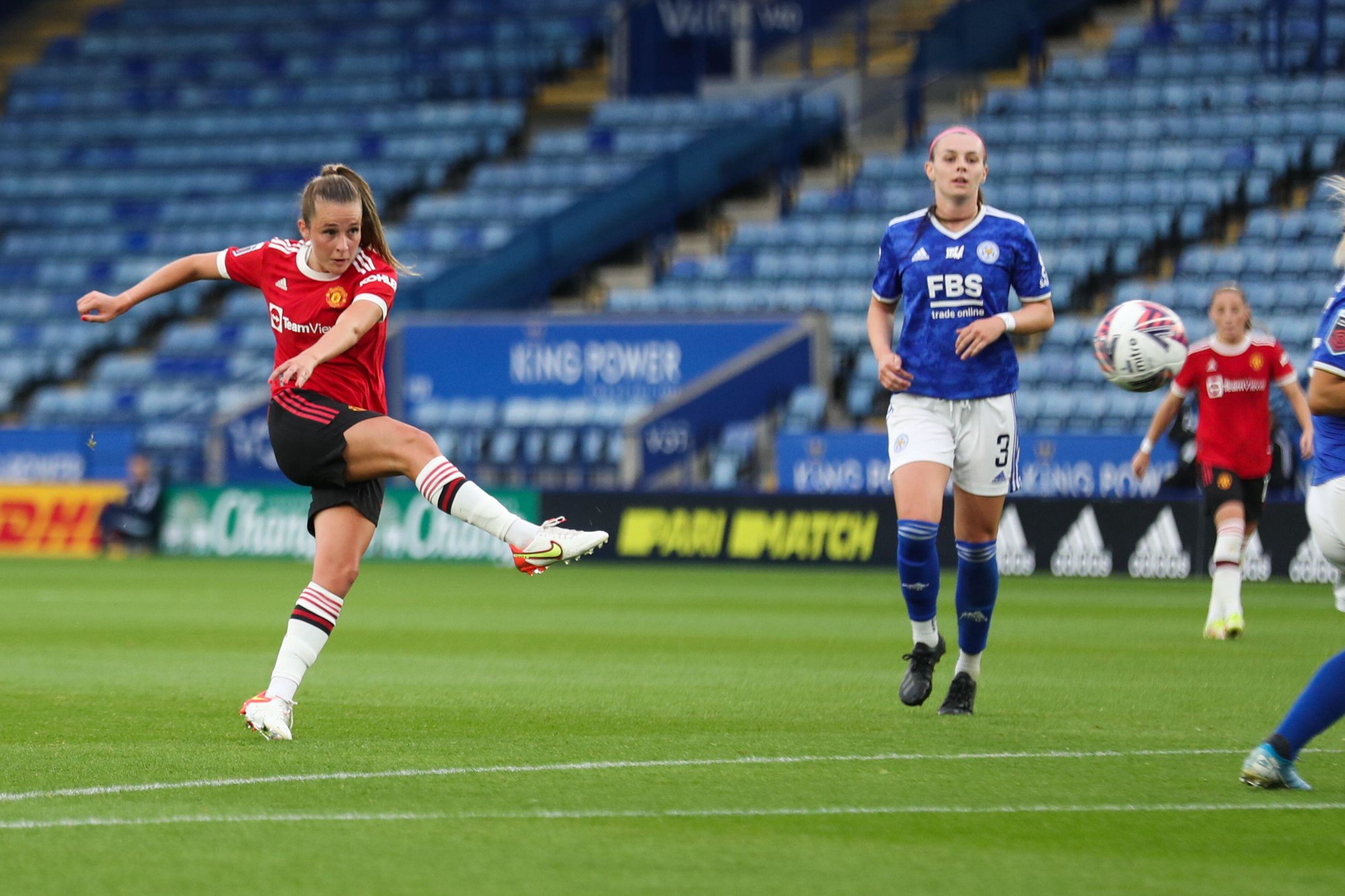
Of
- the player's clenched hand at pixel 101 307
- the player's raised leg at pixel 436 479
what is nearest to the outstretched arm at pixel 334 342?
the player's raised leg at pixel 436 479

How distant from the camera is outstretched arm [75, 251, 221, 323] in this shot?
7.72 meters

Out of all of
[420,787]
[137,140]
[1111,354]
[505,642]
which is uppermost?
[137,140]

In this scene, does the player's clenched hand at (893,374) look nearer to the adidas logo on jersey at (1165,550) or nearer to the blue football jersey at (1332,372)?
the blue football jersey at (1332,372)

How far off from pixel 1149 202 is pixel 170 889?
24.5 meters

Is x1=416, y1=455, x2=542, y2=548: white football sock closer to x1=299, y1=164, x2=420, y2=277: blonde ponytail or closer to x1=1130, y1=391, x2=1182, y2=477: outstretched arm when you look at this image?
x1=299, y1=164, x2=420, y2=277: blonde ponytail

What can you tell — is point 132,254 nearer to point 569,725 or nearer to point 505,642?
point 505,642

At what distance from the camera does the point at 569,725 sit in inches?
328

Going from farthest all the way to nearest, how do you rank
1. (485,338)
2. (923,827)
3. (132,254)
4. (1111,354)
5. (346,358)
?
(132,254)
(485,338)
(1111,354)
(346,358)
(923,827)

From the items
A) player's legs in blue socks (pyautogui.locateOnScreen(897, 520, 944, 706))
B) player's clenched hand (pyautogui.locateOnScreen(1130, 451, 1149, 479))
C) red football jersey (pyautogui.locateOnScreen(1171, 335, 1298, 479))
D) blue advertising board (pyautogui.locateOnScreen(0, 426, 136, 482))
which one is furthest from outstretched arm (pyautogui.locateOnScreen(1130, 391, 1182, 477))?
blue advertising board (pyautogui.locateOnScreen(0, 426, 136, 482))

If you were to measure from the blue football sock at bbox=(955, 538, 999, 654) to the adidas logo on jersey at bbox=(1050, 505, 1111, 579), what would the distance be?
12.7m

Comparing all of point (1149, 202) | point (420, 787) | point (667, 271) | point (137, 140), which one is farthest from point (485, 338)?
point (420, 787)

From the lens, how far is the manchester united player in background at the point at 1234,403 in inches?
535

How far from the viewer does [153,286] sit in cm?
776

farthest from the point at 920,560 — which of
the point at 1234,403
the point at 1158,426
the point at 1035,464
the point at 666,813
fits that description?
the point at 1035,464
